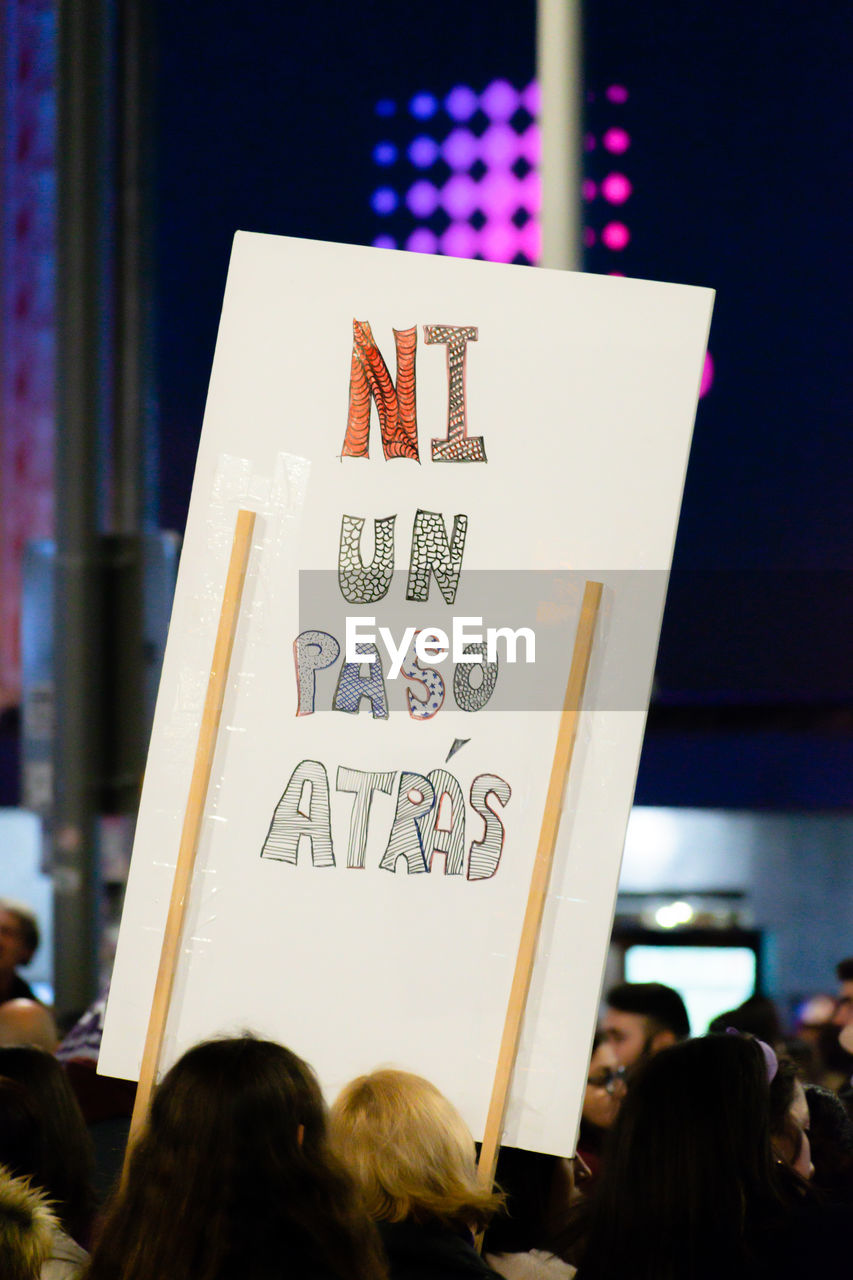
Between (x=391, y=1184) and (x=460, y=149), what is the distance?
188 inches

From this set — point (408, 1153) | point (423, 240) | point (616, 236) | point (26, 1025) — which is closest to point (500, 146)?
point (423, 240)

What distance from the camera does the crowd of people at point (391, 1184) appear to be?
168 cm

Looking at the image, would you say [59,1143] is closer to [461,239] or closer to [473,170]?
[461,239]

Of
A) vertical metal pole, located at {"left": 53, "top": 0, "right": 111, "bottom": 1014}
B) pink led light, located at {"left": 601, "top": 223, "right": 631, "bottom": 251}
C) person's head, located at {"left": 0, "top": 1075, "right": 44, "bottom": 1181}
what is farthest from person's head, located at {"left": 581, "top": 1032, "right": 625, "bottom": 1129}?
pink led light, located at {"left": 601, "top": 223, "right": 631, "bottom": 251}

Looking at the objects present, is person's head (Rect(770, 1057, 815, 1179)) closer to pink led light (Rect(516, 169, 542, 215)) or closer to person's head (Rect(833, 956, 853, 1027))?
person's head (Rect(833, 956, 853, 1027))

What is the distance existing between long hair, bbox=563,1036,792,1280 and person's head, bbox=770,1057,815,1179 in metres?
0.43

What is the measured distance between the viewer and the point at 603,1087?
3.44 meters

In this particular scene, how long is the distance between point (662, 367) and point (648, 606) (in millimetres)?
372

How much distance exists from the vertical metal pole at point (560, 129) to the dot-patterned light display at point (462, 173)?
239cm

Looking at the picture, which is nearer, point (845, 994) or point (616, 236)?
point (845, 994)

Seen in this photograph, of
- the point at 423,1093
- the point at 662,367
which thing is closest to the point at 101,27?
the point at 662,367

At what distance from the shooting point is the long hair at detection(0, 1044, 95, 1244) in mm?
2355

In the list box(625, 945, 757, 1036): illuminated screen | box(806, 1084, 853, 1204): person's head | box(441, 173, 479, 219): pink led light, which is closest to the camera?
box(806, 1084, 853, 1204): person's head

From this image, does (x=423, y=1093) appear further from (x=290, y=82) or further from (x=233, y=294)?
(x=290, y=82)
